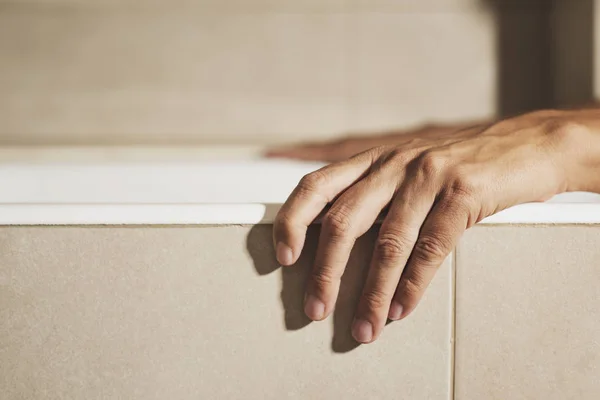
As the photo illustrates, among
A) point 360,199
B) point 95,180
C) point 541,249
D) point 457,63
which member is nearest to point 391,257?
point 360,199

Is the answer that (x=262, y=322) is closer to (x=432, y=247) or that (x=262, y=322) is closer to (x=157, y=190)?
(x=432, y=247)

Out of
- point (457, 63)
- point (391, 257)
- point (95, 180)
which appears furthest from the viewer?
point (457, 63)

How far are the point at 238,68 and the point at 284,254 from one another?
3.13 feet

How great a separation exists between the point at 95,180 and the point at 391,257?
0.61m

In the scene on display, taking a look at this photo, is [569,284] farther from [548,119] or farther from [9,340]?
[9,340]

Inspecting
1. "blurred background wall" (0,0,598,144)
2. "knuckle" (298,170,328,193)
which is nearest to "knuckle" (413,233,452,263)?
"knuckle" (298,170,328,193)

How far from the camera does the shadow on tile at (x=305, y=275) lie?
424 millimetres

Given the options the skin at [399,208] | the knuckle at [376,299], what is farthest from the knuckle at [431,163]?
the knuckle at [376,299]

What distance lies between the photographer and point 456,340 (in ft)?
1.46

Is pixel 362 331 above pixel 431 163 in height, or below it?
below

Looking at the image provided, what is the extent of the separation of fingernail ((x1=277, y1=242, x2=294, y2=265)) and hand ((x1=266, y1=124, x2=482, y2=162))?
0.74 m

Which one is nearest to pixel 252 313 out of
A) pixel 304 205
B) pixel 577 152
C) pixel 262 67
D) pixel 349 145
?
pixel 304 205

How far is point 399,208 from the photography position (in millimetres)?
406

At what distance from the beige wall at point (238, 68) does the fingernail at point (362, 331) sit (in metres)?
0.90
